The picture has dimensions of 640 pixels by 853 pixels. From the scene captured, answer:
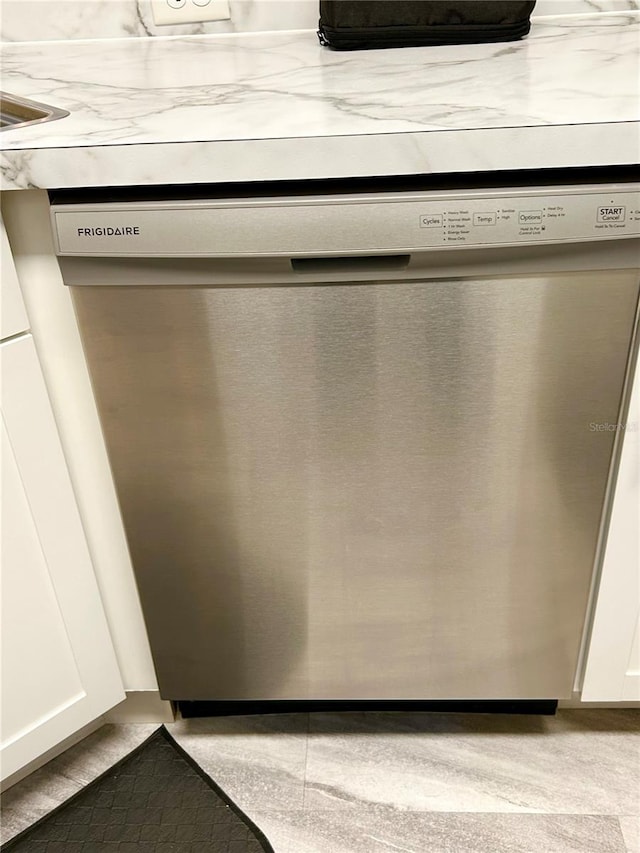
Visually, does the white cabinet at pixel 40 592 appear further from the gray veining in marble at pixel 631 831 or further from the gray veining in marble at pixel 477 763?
the gray veining in marble at pixel 631 831

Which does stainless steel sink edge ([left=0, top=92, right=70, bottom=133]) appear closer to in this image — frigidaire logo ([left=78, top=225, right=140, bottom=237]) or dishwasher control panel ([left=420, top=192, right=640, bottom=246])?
frigidaire logo ([left=78, top=225, right=140, bottom=237])

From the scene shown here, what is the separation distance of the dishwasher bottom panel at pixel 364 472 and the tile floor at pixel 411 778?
0.50 feet

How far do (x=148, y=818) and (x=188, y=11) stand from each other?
1256mm

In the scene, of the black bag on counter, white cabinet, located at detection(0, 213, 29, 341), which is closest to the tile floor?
white cabinet, located at detection(0, 213, 29, 341)

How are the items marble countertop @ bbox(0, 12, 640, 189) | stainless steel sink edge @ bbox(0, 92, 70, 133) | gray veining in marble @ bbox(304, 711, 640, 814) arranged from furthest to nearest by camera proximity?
gray veining in marble @ bbox(304, 711, 640, 814), stainless steel sink edge @ bbox(0, 92, 70, 133), marble countertop @ bbox(0, 12, 640, 189)

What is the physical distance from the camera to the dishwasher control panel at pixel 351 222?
785 millimetres

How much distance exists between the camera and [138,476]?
986 millimetres

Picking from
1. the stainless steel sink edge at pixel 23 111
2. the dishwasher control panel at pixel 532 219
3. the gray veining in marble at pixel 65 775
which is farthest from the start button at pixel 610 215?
the gray veining in marble at pixel 65 775

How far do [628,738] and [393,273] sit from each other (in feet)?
2.96

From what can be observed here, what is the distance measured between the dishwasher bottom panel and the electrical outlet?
2.08 ft

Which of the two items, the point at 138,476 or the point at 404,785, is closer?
the point at 138,476

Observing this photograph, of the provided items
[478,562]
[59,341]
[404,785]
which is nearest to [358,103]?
[59,341]

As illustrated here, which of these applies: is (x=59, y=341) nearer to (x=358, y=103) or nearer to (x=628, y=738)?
(x=358, y=103)

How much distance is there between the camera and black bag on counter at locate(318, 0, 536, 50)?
1.06 m
